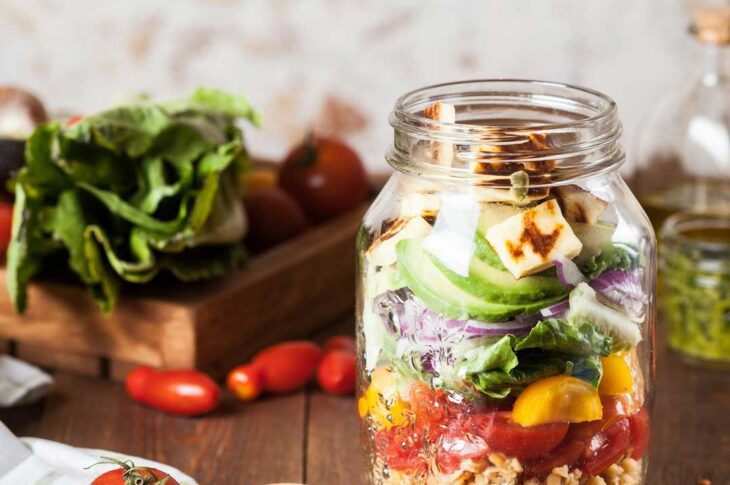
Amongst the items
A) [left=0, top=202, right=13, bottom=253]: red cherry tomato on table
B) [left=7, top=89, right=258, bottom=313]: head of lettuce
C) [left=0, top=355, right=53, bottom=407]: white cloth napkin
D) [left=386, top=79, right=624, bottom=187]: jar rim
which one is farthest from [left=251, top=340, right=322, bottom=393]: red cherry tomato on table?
[left=386, top=79, right=624, bottom=187]: jar rim

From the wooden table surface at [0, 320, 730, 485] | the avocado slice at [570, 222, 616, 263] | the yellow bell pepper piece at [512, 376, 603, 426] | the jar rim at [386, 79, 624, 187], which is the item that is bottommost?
the wooden table surface at [0, 320, 730, 485]

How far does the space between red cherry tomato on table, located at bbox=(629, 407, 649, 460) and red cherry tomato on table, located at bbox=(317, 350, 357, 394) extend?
476 mm

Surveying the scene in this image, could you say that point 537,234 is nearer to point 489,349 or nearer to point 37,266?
point 489,349

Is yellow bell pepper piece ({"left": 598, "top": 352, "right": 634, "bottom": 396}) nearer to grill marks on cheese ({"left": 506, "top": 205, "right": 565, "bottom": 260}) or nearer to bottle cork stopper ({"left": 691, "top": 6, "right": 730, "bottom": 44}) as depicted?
grill marks on cheese ({"left": 506, "top": 205, "right": 565, "bottom": 260})

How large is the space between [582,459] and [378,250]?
0.26 meters

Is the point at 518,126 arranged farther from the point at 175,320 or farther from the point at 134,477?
the point at 175,320

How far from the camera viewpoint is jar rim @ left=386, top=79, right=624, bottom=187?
96 cm

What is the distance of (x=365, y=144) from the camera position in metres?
2.36

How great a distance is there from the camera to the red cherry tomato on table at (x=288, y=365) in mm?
1475

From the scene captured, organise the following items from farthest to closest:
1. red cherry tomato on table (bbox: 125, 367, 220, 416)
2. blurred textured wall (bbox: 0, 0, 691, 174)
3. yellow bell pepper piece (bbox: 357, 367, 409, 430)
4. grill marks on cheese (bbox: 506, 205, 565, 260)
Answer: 1. blurred textured wall (bbox: 0, 0, 691, 174)
2. red cherry tomato on table (bbox: 125, 367, 220, 416)
3. yellow bell pepper piece (bbox: 357, 367, 409, 430)
4. grill marks on cheese (bbox: 506, 205, 565, 260)

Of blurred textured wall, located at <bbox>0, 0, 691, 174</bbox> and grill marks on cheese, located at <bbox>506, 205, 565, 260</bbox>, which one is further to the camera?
blurred textured wall, located at <bbox>0, 0, 691, 174</bbox>

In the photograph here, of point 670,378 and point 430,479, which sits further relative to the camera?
point 670,378

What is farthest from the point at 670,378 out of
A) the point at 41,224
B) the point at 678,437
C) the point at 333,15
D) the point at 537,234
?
the point at 333,15

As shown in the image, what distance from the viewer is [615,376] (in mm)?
1013
